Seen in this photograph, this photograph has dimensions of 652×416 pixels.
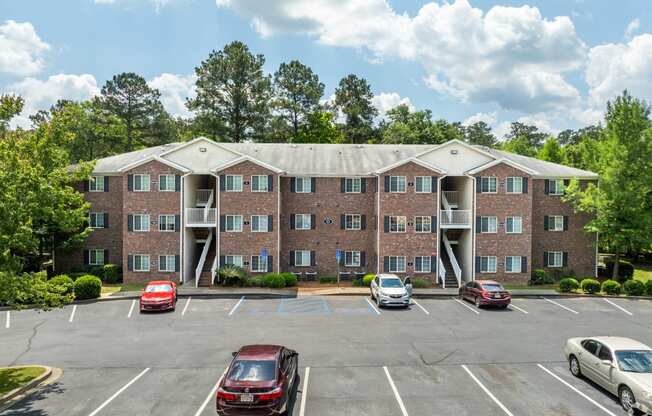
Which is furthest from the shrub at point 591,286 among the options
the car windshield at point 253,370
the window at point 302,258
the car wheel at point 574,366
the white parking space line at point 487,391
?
the car windshield at point 253,370

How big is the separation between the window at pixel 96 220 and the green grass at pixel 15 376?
21073mm

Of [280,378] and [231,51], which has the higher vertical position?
[231,51]

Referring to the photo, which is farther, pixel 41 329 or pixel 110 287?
pixel 110 287

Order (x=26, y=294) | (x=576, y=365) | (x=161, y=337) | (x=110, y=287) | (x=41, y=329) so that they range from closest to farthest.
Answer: (x=26, y=294)
(x=576, y=365)
(x=161, y=337)
(x=41, y=329)
(x=110, y=287)

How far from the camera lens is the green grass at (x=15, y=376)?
13953 mm

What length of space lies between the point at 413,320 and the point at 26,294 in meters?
17.0

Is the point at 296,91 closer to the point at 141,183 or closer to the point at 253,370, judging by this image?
the point at 141,183

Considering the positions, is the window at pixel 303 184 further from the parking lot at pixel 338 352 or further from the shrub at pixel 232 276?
the parking lot at pixel 338 352

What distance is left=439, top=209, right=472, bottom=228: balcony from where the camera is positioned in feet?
109

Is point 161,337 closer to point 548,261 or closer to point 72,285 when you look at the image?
point 72,285

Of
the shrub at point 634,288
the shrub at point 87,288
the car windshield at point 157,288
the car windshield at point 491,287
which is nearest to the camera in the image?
the car windshield at point 157,288

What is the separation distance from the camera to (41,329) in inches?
833

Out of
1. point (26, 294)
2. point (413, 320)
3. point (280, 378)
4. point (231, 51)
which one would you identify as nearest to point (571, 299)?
point (413, 320)

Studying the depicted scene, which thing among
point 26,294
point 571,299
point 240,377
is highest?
point 26,294
